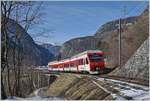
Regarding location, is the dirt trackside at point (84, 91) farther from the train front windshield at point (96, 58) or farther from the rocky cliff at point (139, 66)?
the train front windshield at point (96, 58)

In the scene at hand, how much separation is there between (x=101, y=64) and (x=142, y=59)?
9.01 m

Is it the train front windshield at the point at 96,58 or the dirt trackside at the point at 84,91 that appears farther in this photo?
the train front windshield at the point at 96,58

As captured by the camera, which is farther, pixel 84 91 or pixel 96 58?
pixel 96 58

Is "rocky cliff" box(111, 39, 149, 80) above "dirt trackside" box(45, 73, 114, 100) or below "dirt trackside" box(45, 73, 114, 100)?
above

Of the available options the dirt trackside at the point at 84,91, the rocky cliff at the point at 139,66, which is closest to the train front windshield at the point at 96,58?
the rocky cliff at the point at 139,66

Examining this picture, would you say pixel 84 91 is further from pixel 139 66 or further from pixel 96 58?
pixel 96 58

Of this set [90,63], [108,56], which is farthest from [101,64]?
[108,56]

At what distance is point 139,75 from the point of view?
3341cm

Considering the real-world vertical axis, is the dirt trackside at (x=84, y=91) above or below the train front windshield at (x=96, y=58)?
below

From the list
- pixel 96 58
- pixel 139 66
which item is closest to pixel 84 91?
pixel 139 66

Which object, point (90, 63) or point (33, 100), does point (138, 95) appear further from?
point (90, 63)

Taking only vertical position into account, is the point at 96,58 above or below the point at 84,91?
above

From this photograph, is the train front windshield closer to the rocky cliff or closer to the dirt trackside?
the rocky cliff

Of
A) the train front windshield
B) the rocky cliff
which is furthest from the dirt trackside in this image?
the train front windshield
